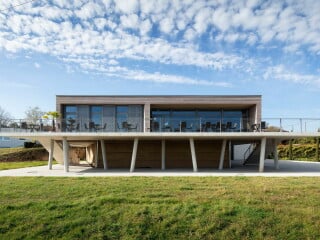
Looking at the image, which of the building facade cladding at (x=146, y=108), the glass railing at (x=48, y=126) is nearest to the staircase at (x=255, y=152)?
the building facade cladding at (x=146, y=108)

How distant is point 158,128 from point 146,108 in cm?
354

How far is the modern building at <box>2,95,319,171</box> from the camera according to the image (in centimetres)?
1849

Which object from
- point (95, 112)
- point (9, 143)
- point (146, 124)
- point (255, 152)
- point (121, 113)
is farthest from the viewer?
point (9, 143)

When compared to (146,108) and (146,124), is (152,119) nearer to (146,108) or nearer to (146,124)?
(146,124)

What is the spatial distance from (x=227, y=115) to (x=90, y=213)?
1768 cm

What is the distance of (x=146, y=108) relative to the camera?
2175 cm

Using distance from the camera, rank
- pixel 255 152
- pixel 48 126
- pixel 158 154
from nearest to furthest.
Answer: pixel 48 126 < pixel 158 154 < pixel 255 152

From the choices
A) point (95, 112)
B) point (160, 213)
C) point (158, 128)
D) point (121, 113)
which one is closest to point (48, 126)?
point (95, 112)

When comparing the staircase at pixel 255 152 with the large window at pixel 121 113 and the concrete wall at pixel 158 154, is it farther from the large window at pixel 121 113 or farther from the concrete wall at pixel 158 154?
the large window at pixel 121 113

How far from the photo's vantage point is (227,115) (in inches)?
938

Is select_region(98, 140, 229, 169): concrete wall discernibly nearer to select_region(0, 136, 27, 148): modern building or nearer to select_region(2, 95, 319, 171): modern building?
select_region(2, 95, 319, 171): modern building

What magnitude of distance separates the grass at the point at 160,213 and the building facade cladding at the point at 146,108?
10494 mm

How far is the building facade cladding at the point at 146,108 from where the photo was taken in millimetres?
21359

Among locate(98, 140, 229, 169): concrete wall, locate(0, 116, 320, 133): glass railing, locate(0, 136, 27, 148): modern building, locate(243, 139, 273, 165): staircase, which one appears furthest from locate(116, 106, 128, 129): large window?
locate(0, 136, 27, 148): modern building
